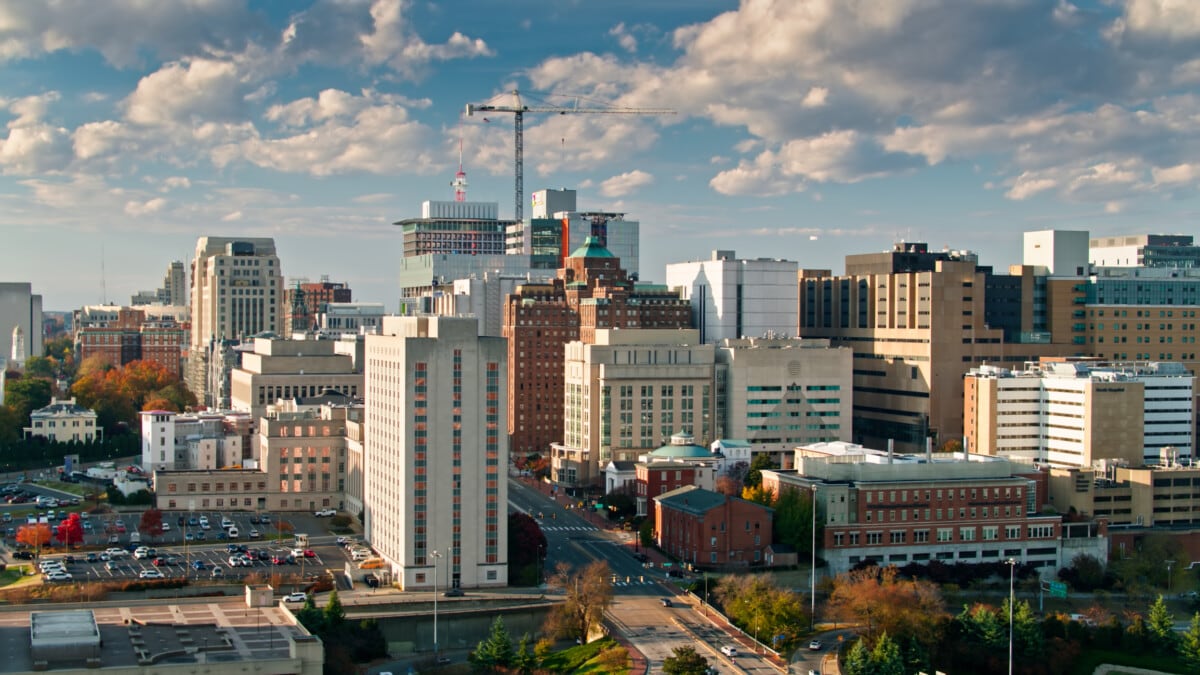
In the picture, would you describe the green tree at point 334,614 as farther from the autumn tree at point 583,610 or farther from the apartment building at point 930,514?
the apartment building at point 930,514

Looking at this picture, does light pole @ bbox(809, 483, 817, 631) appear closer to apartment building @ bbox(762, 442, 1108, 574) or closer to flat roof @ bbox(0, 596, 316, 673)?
apartment building @ bbox(762, 442, 1108, 574)

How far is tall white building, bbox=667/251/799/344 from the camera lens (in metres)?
196

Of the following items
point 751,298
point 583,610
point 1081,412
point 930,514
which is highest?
point 751,298

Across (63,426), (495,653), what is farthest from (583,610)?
(63,426)

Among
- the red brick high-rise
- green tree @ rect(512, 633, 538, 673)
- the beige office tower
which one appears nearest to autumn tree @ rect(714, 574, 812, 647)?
green tree @ rect(512, 633, 538, 673)

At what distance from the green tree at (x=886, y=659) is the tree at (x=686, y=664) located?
11060 millimetres

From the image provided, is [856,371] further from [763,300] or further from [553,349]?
[553,349]

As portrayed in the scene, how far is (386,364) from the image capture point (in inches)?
4594

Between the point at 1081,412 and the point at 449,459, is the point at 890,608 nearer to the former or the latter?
the point at 449,459

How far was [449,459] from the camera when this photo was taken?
111625mm

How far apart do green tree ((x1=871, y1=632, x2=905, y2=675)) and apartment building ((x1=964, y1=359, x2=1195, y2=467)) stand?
57.5 meters

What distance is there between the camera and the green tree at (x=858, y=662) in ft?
307

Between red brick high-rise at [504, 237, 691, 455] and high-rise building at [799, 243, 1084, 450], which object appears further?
red brick high-rise at [504, 237, 691, 455]

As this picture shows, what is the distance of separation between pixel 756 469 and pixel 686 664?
2285 inches
